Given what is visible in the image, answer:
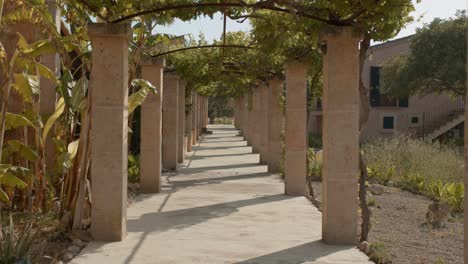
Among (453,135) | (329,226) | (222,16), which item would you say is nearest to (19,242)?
(329,226)

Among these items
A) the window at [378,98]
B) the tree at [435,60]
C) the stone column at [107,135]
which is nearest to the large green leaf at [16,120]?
the stone column at [107,135]

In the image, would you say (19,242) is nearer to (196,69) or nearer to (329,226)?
(329,226)

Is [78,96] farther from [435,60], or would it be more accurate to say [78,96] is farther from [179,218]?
[435,60]

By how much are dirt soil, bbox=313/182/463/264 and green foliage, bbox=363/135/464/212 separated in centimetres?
123

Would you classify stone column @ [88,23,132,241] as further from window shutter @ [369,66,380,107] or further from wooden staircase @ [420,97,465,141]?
window shutter @ [369,66,380,107]

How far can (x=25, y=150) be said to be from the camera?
7453 millimetres

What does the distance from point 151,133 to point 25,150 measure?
425 centimetres

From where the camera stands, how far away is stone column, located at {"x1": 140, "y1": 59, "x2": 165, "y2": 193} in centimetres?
1152

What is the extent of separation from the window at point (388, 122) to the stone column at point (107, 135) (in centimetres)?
2894

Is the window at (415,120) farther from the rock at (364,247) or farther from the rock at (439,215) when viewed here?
the rock at (364,247)

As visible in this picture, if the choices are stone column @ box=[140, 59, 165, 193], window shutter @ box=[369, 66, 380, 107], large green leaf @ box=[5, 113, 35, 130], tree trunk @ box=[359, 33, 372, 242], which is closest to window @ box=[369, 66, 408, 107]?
window shutter @ box=[369, 66, 380, 107]

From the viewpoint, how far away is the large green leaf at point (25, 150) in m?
7.38

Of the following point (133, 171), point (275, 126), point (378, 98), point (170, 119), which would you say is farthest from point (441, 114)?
point (133, 171)

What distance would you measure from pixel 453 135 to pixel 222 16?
25372 millimetres
